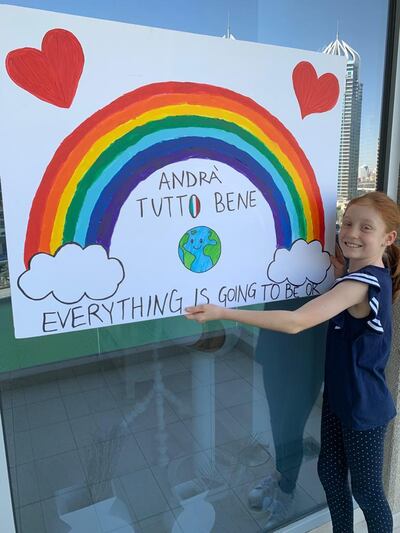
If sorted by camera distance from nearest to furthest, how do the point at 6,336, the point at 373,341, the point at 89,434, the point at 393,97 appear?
the point at 6,336
the point at 373,341
the point at 89,434
the point at 393,97

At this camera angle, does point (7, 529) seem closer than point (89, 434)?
Yes

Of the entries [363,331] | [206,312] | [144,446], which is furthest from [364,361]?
[144,446]

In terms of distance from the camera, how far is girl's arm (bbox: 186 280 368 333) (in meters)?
1.09

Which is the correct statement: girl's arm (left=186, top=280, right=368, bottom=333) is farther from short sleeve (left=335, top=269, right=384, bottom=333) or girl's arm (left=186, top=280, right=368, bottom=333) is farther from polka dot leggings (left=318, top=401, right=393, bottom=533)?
polka dot leggings (left=318, top=401, right=393, bottom=533)

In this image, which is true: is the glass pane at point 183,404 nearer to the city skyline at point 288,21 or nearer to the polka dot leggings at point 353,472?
the city skyline at point 288,21

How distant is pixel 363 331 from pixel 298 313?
23 centimetres

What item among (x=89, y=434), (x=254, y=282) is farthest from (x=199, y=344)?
(x=89, y=434)

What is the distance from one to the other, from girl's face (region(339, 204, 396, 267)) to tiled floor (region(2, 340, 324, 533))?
0.51 metres

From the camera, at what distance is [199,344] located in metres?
1.41

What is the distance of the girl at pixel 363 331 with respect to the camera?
1.14 meters

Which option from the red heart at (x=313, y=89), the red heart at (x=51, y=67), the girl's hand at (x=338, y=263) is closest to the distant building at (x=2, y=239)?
the red heart at (x=51, y=67)

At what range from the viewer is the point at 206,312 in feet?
3.67

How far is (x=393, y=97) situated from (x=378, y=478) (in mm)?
1157

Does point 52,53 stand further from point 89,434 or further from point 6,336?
point 89,434
